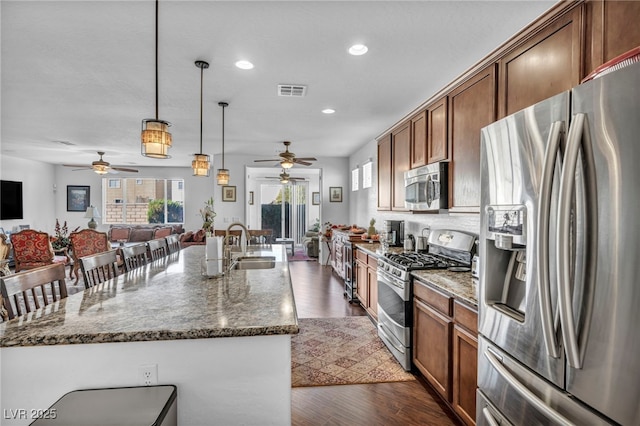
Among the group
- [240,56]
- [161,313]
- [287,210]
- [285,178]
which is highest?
[240,56]

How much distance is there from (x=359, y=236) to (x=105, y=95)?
3.70 m

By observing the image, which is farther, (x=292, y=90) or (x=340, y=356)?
(x=292, y=90)

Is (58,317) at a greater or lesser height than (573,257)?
lesser

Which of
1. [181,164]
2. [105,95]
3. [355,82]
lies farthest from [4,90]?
[181,164]

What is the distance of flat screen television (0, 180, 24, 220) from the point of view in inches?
297

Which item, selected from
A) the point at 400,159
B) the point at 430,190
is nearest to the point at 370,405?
the point at 430,190

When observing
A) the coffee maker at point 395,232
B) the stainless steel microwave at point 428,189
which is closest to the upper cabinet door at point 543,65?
the stainless steel microwave at point 428,189

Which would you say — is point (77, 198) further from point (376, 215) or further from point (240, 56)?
point (240, 56)

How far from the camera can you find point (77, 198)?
9.73 meters

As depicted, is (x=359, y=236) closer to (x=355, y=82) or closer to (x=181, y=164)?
(x=355, y=82)

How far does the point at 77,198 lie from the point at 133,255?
28.3 feet

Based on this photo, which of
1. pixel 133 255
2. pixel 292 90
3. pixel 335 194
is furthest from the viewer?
pixel 335 194

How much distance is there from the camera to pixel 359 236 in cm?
520

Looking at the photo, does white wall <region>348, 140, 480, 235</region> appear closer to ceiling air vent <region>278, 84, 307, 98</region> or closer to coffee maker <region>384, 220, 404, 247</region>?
coffee maker <region>384, 220, 404, 247</region>
